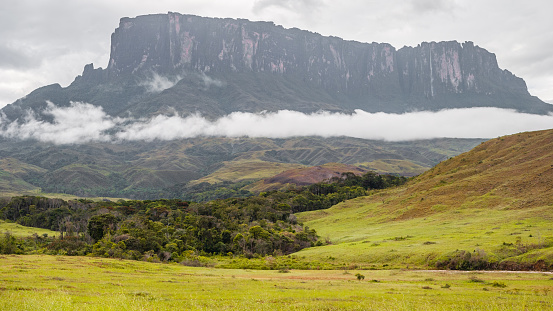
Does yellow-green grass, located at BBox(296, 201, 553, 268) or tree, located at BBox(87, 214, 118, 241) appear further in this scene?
tree, located at BBox(87, 214, 118, 241)

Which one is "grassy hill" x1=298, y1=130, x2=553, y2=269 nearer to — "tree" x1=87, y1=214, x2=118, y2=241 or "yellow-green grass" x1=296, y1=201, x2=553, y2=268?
"yellow-green grass" x1=296, y1=201, x2=553, y2=268

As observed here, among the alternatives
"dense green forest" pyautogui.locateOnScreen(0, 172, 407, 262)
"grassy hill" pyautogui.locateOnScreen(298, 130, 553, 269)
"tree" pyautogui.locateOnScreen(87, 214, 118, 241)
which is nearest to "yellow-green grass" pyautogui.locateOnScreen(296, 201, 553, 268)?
"grassy hill" pyautogui.locateOnScreen(298, 130, 553, 269)

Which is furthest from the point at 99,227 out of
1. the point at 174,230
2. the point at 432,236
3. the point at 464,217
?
the point at 464,217

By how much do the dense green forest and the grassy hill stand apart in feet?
38.6

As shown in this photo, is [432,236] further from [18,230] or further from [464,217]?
[18,230]

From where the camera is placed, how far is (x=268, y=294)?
34.0 meters

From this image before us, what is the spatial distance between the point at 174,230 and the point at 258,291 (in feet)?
236

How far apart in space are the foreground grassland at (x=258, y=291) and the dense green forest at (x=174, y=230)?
32.5m

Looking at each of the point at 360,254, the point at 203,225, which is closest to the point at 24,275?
the point at 360,254

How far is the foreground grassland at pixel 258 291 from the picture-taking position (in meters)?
26.5

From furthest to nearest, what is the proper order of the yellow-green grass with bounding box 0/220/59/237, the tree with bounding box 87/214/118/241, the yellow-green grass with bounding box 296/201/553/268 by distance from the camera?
the yellow-green grass with bounding box 0/220/59/237 < the tree with bounding box 87/214/118/241 < the yellow-green grass with bounding box 296/201/553/268

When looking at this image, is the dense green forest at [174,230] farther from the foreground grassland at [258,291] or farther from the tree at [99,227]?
the foreground grassland at [258,291]

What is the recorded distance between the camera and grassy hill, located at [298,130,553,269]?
61000 mm

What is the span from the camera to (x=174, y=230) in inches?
4104
